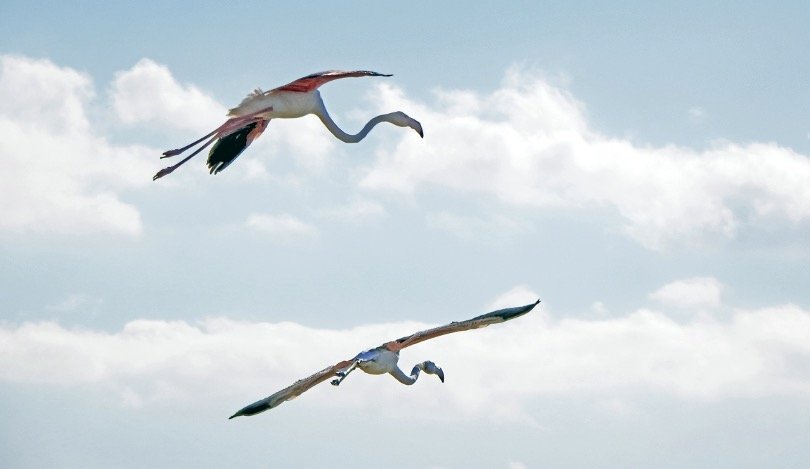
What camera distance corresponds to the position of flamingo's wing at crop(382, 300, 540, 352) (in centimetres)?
3372

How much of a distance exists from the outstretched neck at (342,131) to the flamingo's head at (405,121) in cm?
10

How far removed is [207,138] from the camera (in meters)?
35.6

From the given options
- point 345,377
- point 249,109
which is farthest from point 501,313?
point 249,109

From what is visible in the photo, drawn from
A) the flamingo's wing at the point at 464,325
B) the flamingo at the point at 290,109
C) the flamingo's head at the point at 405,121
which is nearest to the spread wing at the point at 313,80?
the flamingo at the point at 290,109

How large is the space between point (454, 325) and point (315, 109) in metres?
4.62

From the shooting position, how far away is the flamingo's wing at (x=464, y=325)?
111 ft

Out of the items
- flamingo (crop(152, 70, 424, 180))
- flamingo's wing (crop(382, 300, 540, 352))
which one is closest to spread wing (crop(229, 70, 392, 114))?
flamingo (crop(152, 70, 424, 180))

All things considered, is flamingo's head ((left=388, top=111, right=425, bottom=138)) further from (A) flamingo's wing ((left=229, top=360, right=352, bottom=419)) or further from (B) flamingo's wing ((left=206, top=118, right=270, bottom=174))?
(A) flamingo's wing ((left=229, top=360, right=352, bottom=419))

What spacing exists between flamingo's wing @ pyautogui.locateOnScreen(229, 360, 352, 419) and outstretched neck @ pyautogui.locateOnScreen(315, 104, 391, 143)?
497 cm

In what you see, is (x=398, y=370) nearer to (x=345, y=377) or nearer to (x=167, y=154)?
(x=345, y=377)

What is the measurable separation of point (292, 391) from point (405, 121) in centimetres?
640

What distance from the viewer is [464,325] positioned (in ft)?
111

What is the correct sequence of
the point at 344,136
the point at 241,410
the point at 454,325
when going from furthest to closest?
the point at 344,136
the point at 454,325
the point at 241,410

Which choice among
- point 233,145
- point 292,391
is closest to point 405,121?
point 233,145
